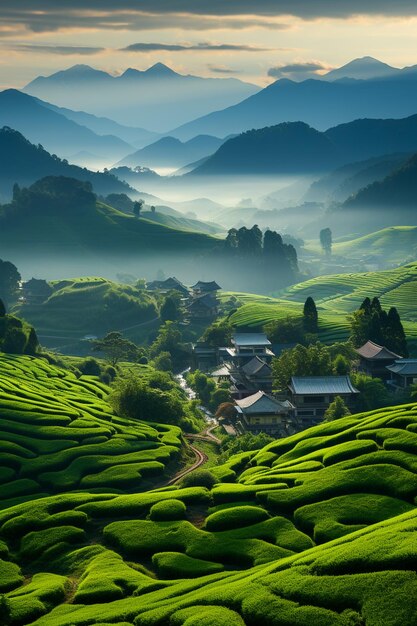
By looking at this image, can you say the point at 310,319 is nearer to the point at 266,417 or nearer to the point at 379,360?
the point at 379,360

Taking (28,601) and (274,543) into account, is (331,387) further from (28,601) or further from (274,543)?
(28,601)

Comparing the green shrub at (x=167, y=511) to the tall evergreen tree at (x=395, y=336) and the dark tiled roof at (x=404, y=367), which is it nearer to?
the dark tiled roof at (x=404, y=367)

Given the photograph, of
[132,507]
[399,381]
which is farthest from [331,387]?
[132,507]

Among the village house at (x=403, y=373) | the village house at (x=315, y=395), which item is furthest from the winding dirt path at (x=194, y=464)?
the village house at (x=403, y=373)

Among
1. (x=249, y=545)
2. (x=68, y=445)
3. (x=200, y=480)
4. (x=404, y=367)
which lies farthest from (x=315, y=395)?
(x=249, y=545)

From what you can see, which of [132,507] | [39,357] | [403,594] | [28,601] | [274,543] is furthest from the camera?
[39,357]

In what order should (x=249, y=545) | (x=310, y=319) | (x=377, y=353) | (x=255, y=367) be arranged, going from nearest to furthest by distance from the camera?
(x=249, y=545)
(x=377, y=353)
(x=255, y=367)
(x=310, y=319)
